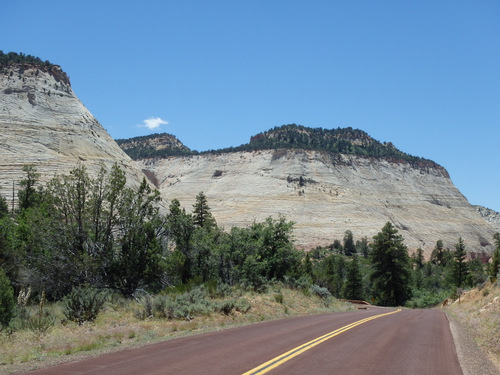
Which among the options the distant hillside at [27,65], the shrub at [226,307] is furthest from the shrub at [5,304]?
the distant hillside at [27,65]

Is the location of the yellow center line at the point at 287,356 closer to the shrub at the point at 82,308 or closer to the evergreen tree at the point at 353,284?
the shrub at the point at 82,308

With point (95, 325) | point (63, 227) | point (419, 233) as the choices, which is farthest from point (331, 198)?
point (95, 325)

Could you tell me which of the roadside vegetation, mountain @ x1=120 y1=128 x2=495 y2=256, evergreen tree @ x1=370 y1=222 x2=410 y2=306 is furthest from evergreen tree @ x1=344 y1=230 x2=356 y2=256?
the roadside vegetation

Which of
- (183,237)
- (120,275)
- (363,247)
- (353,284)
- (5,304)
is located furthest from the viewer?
(363,247)

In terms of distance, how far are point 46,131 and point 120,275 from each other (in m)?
59.6

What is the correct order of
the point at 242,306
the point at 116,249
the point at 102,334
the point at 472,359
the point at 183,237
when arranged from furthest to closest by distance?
the point at 183,237 < the point at 116,249 < the point at 242,306 < the point at 102,334 < the point at 472,359

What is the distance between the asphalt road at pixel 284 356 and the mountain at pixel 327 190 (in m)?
88.9

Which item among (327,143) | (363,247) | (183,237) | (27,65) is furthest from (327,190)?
(183,237)

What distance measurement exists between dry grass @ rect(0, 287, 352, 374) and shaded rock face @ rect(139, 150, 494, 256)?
86.1m

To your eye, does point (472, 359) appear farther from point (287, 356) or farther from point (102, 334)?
point (102, 334)

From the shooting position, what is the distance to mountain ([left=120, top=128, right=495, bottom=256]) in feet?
371

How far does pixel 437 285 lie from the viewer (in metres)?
71.8

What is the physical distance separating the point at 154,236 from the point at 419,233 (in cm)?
10805

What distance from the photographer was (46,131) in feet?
238
